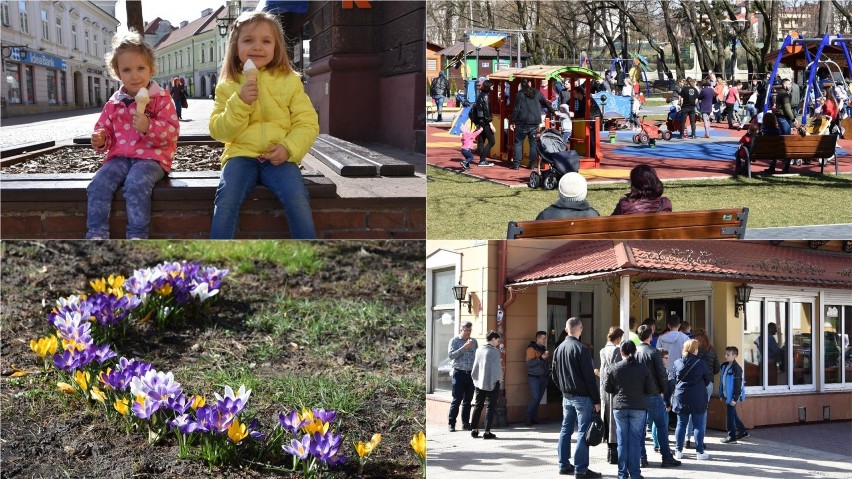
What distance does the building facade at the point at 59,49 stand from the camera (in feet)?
12.6

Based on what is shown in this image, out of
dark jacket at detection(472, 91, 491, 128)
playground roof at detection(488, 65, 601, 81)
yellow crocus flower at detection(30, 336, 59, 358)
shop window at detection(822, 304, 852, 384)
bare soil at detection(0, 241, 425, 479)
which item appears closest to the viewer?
bare soil at detection(0, 241, 425, 479)

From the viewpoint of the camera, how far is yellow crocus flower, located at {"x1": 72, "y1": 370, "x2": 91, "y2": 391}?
2820 millimetres

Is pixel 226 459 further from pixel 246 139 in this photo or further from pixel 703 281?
pixel 703 281

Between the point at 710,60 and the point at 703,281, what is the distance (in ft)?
7.95

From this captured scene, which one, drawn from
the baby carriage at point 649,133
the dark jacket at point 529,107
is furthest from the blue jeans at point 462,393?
the baby carriage at point 649,133

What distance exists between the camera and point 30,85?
414cm

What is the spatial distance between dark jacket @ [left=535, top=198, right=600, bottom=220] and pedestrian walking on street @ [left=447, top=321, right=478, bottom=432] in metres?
0.59

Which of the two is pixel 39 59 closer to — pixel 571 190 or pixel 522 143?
pixel 571 190

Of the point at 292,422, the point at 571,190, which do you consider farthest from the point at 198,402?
the point at 571,190

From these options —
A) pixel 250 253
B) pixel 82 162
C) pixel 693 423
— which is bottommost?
pixel 693 423

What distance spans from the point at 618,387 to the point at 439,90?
115 inches

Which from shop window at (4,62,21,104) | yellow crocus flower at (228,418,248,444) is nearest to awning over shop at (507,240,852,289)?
yellow crocus flower at (228,418,248,444)

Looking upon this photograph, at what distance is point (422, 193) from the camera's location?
3633 millimetres

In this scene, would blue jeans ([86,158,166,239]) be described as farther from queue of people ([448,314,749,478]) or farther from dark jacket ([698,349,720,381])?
dark jacket ([698,349,720,381])
